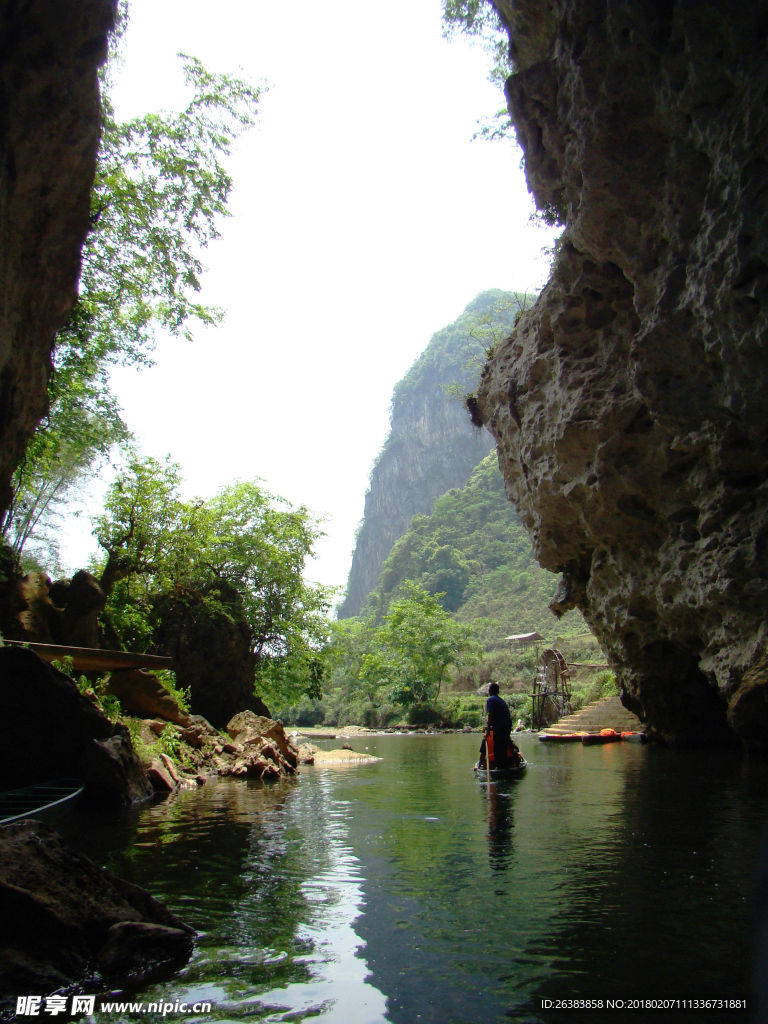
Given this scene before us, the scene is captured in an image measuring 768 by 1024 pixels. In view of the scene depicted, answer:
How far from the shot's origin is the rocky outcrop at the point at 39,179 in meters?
6.96

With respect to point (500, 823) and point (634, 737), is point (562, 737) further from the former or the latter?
point (500, 823)

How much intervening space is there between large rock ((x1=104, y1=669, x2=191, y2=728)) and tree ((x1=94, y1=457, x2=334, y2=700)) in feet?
14.6

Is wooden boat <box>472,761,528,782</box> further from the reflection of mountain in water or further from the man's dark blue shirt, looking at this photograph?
the reflection of mountain in water

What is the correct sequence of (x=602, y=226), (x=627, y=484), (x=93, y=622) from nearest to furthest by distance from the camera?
(x=602, y=226)
(x=627, y=484)
(x=93, y=622)

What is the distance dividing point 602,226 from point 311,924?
10383 millimetres

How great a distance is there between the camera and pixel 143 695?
1346cm

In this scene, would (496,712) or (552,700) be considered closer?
(496,712)

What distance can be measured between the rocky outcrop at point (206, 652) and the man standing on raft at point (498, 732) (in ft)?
36.4

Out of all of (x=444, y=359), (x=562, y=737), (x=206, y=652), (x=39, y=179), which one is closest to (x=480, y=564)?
(x=562, y=737)

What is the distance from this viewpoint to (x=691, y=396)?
9062 mm

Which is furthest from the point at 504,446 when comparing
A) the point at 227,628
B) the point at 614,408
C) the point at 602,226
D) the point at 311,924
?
the point at 311,924

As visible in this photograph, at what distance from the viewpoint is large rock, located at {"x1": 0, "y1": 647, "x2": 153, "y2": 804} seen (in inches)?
327

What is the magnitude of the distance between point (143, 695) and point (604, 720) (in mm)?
17133

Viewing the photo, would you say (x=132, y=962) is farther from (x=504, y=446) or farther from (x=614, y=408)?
(x=504, y=446)
